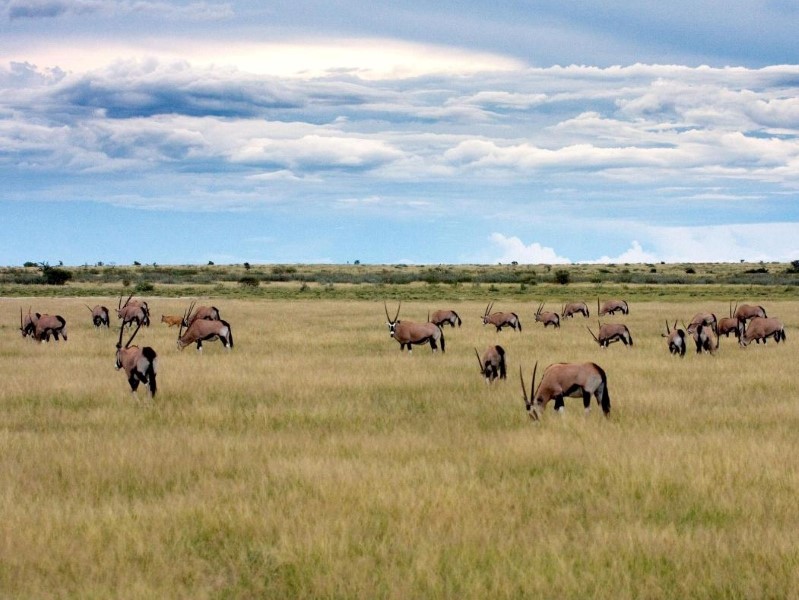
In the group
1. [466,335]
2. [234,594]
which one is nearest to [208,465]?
[234,594]

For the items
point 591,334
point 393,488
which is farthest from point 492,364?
point 591,334

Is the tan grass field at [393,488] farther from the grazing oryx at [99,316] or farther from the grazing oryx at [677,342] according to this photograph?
the grazing oryx at [99,316]

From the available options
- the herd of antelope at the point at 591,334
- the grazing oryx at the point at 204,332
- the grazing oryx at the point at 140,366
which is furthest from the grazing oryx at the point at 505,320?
the grazing oryx at the point at 140,366

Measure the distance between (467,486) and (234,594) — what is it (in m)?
3.53

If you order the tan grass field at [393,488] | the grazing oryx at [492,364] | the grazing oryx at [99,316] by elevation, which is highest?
the grazing oryx at [99,316]

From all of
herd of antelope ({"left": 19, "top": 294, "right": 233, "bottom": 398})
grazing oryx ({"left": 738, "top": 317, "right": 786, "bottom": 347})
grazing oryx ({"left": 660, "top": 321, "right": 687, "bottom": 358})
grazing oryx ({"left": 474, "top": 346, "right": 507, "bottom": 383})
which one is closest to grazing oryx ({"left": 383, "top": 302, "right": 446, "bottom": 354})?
herd of antelope ({"left": 19, "top": 294, "right": 233, "bottom": 398})

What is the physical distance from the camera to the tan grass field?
22.5 feet

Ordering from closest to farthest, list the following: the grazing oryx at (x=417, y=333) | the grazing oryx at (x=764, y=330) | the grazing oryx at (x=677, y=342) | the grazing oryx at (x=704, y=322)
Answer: the grazing oryx at (x=677, y=342) → the grazing oryx at (x=417, y=333) → the grazing oryx at (x=764, y=330) → the grazing oryx at (x=704, y=322)

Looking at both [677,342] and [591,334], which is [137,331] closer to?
[591,334]

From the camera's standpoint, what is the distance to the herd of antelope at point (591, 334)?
44.2 feet

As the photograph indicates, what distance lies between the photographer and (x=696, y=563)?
7.06 m

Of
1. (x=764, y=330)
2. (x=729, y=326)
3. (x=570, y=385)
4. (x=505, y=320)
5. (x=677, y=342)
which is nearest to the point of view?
(x=570, y=385)

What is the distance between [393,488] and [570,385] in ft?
16.3

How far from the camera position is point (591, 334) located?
27.2m
